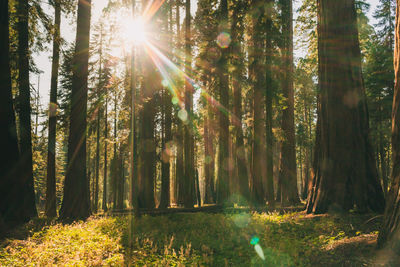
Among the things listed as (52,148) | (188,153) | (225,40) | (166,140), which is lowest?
(188,153)

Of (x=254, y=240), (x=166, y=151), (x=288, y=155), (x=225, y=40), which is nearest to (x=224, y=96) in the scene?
(x=225, y=40)

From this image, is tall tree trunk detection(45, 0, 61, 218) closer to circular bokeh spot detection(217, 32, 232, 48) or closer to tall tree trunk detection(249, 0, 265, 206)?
circular bokeh spot detection(217, 32, 232, 48)

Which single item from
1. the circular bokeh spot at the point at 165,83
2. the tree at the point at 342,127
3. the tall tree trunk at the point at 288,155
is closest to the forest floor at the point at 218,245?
the tree at the point at 342,127

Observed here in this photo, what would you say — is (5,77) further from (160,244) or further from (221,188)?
(221,188)

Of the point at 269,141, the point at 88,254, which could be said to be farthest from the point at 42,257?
the point at 269,141

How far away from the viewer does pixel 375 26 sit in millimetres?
25562

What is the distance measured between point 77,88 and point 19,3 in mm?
3717

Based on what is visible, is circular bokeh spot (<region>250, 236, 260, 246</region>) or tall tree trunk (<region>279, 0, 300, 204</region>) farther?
tall tree trunk (<region>279, 0, 300, 204</region>)

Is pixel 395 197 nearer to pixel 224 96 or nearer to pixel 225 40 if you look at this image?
pixel 224 96

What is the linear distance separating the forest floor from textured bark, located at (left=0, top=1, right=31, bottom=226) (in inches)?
37.8

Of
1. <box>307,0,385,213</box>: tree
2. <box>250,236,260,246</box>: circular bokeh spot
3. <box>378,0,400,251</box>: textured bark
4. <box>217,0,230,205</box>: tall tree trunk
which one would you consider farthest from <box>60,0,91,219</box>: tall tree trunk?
<box>378,0,400,251</box>: textured bark

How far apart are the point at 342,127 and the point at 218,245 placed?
16.9 ft

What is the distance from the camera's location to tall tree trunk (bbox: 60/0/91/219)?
34.2 feet

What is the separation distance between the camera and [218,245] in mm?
6406
